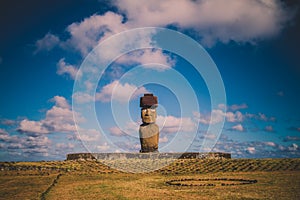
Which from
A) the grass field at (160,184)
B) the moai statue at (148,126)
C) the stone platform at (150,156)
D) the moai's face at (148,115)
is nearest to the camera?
the grass field at (160,184)

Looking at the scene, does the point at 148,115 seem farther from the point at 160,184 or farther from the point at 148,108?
the point at 160,184

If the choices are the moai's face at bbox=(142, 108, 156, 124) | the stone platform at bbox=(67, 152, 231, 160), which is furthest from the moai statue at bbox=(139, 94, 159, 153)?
the stone platform at bbox=(67, 152, 231, 160)

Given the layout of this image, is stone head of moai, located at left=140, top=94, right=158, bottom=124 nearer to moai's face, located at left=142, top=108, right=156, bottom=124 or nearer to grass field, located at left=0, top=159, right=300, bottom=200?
moai's face, located at left=142, top=108, right=156, bottom=124

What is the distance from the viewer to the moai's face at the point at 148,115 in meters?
34.3

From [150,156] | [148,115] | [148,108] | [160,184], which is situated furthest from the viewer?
[148,108]

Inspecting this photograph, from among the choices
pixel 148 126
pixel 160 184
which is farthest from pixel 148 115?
pixel 160 184

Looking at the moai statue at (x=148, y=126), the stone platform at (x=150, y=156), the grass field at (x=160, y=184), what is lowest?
the grass field at (x=160, y=184)

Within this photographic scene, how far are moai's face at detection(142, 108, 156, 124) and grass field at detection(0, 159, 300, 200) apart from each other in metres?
8.17

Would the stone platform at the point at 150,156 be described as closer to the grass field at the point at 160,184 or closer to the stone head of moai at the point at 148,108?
the grass field at the point at 160,184

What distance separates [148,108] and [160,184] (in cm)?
1748

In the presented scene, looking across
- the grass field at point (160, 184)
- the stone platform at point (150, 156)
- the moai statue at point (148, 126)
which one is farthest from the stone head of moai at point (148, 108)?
the grass field at point (160, 184)

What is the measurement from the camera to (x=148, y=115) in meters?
34.3

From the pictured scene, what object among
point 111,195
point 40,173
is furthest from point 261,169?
point 40,173

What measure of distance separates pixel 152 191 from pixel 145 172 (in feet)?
30.4
